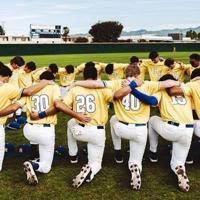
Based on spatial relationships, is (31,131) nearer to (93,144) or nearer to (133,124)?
(93,144)

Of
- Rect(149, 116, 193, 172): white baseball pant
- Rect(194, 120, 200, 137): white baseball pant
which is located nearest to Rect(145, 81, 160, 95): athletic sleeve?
Rect(149, 116, 193, 172): white baseball pant

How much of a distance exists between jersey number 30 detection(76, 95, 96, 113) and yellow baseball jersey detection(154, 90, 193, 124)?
1.01 metres

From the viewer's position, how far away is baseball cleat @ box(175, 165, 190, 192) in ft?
20.4

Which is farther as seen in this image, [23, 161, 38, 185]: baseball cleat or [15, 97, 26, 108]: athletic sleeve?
[15, 97, 26, 108]: athletic sleeve

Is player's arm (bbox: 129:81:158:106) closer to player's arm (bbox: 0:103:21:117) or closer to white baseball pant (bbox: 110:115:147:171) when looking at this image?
white baseball pant (bbox: 110:115:147:171)

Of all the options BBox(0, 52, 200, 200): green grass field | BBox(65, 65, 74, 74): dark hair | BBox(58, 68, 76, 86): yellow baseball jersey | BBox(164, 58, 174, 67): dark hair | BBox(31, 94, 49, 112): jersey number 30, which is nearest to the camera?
BBox(0, 52, 200, 200): green grass field

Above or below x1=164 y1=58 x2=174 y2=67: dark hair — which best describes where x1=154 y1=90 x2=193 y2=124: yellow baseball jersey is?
below

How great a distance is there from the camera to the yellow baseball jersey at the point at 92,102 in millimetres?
6590

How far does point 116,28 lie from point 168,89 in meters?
123

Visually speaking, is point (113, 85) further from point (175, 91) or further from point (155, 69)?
point (155, 69)

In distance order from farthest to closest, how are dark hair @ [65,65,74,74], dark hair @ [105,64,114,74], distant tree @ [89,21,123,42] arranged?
distant tree @ [89,21,123,42] < dark hair @ [65,65,74,74] < dark hair @ [105,64,114,74]

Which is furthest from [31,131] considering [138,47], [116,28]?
[116,28]

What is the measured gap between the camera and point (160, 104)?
269 inches

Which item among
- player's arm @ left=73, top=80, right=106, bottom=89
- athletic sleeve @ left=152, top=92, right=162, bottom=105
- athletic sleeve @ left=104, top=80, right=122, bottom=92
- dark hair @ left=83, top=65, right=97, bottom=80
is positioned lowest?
athletic sleeve @ left=152, top=92, right=162, bottom=105
